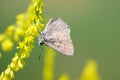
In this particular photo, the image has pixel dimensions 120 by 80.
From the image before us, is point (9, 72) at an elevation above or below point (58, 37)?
below

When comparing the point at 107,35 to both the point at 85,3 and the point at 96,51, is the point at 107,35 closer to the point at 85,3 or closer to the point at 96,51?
the point at 96,51

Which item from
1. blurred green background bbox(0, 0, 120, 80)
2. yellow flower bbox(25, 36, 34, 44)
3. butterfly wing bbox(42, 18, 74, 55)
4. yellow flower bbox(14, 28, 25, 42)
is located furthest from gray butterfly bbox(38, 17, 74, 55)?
blurred green background bbox(0, 0, 120, 80)

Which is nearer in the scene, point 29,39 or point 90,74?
point 29,39

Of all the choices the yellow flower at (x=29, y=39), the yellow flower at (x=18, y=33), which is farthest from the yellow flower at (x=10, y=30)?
the yellow flower at (x=29, y=39)

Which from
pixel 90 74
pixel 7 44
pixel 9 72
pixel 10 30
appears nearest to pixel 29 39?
pixel 9 72

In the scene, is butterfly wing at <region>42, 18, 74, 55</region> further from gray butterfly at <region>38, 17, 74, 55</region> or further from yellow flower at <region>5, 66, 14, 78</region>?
yellow flower at <region>5, 66, 14, 78</region>

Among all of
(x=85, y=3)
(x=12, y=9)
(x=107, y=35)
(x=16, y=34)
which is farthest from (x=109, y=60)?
(x=16, y=34)

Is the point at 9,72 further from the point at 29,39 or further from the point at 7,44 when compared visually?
the point at 7,44
